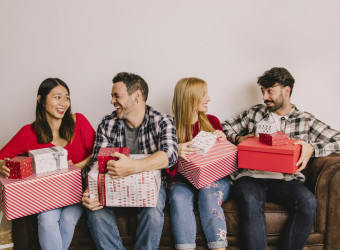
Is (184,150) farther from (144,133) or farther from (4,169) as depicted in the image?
(4,169)

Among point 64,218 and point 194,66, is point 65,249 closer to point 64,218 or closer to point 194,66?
point 64,218

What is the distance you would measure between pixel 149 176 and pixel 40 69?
162 cm

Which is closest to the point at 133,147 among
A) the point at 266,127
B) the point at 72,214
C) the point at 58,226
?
the point at 72,214

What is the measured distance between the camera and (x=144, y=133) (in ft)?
6.86

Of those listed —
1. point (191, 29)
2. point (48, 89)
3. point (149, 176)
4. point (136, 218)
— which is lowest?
point (136, 218)

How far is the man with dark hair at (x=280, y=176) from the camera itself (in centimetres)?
178

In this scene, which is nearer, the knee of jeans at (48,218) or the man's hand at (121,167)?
the man's hand at (121,167)

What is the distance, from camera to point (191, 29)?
8.26 ft

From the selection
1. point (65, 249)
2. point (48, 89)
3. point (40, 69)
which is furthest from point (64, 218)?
point (40, 69)

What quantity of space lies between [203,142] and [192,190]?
34 cm

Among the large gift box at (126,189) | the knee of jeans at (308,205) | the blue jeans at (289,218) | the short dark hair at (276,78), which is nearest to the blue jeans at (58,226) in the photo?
the large gift box at (126,189)

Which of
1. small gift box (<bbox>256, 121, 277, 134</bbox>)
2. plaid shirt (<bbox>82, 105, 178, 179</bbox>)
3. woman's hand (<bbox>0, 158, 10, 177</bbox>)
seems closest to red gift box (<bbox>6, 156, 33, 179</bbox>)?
woman's hand (<bbox>0, 158, 10, 177</bbox>)

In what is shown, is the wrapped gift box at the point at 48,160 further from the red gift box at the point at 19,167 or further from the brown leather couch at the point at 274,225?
the brown leather couch at the point at 274,225

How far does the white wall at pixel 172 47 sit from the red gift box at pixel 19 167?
1049mm
